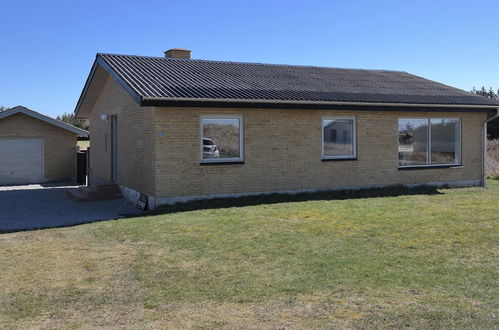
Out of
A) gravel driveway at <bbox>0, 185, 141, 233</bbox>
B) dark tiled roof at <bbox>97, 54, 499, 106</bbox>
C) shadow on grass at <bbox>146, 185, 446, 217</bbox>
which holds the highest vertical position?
dark tiled roof at <bbox>97, 54, 499, 106</bbox>

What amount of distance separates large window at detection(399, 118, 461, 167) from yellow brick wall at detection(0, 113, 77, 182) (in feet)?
48.4

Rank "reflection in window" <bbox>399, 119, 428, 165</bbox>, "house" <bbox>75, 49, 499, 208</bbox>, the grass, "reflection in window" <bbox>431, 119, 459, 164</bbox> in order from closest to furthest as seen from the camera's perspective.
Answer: the grass
"house" <bbox>75, 49, 499, 208</bbox>
"reflection in window" <bbox>399, 119, 428, 165</bbox>
"reflection in window" <bbox>431, 119, 459, 164</bbox>

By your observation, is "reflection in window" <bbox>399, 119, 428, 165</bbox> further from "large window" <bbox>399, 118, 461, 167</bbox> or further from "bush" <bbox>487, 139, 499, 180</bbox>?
"bush" <bbox>487, 139, 499, 180</bbox>

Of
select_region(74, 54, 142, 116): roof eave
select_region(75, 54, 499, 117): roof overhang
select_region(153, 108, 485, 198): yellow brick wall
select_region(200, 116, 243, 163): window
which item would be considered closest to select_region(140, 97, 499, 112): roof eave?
select_region(75, 54, 499, 117): roof overhang

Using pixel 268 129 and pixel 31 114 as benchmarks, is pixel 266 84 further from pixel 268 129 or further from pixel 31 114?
pixel 31 114

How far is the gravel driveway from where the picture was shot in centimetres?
1139

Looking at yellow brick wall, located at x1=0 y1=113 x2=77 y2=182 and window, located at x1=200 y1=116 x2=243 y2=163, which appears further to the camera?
yellow brick wall, located at x1=0 y1=113 x2=77 y2=182

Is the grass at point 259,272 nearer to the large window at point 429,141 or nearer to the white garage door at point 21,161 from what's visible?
the large window at point 429,141

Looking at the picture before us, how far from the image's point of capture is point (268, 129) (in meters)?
14.3

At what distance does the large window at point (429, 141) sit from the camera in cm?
1656

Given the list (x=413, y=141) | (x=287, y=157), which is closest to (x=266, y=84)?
(x=287, y=157)

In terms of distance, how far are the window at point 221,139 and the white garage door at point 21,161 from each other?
11.9 metres

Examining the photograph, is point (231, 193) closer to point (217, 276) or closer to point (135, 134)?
point (135, 134)

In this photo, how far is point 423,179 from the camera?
16812 mm
